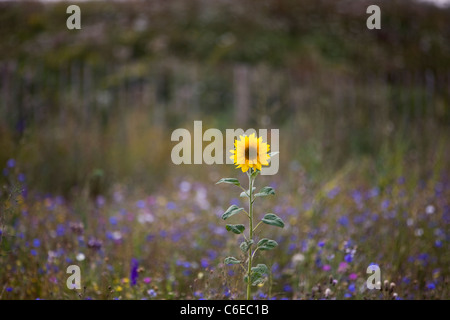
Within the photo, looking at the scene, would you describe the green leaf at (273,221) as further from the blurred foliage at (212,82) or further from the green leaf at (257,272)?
the blurred foliage at (212,82)

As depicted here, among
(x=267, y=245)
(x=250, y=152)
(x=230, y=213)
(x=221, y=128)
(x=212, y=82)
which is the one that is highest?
(x=212, y=82)

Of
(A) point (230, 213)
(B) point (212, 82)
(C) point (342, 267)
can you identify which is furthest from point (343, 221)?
(B) point (212, 82)

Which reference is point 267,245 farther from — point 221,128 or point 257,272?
point 221,128

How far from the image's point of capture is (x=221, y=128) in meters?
5.91

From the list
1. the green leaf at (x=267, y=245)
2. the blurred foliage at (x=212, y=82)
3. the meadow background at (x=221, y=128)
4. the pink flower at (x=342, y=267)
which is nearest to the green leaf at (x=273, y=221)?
the green leaf at (x=267, y=245)

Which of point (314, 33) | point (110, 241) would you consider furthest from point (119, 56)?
point (110, 241)

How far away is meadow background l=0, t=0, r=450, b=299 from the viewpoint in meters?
2.30

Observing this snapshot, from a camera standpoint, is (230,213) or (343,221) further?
(343,221)

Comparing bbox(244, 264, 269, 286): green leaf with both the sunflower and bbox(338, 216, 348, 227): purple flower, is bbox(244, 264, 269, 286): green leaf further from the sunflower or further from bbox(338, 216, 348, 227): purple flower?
bbox(338, 216, 348, 227): purple flower

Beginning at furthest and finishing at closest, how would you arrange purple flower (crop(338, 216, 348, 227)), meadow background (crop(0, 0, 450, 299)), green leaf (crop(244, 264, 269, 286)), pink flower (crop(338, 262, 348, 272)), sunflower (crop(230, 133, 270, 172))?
purple flower (crop(338, 216, 348, 227)), meadow background (crop(0, 0, 450, 299)), pink flower (crop(338, 262, 348, 272)), green leaf (crop(244, 264, 269, 286)), sunflower (crop(230, 133, 270, 172))

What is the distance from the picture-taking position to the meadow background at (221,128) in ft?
7.54

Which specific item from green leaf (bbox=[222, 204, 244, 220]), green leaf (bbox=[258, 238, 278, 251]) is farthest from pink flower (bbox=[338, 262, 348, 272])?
green leaf (bbox=[222, 204, 244, 220])

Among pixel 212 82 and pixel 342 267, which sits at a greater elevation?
pixel 212 82

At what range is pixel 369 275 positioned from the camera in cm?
217
